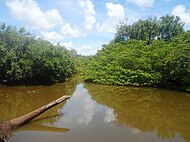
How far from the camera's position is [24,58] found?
23.9 m

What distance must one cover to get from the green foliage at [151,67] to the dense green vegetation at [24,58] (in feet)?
17.6

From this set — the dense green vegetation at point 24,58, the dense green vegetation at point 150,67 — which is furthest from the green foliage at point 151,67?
the dense green vegetation at point 24,58

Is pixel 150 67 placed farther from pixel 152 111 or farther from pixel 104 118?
pixel 104 118

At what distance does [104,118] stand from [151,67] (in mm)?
13610

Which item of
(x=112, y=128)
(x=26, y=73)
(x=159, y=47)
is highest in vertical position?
(x=159, y=47)

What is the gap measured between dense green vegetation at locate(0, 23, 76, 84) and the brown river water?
4445 mm

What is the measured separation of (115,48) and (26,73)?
46.9 feet

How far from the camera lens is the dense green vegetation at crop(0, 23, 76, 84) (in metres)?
23.2

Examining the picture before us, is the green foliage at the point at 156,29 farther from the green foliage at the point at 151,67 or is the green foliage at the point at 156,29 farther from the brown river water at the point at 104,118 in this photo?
the brown river water at the point at 104,118

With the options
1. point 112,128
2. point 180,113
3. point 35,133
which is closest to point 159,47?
point 180,113

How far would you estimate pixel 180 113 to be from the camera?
1414 centimetres

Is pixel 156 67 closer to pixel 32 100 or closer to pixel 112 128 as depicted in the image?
pixel 32 100

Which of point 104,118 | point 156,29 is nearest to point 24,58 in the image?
point 104,118

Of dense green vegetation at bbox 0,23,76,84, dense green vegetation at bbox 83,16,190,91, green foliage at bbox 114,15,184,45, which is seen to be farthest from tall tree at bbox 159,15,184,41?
dense green vegetation at bbox 0,23,76,84
